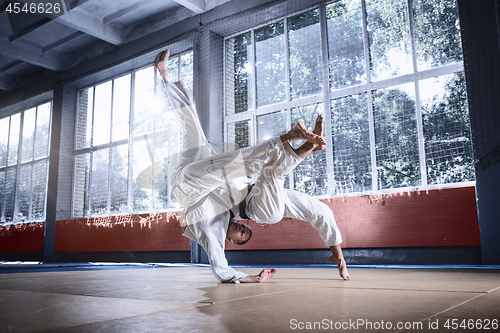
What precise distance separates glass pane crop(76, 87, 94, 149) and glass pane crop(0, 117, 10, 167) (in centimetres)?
278

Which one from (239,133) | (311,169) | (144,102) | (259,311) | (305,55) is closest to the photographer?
(259,311)

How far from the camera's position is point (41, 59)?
799 cm

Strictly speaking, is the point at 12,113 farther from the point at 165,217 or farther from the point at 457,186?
the point at 457,186

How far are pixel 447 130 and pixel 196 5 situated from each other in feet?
13.7

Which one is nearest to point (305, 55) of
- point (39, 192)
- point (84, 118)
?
point (84, 118)

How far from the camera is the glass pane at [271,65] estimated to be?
5559mm

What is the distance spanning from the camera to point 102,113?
25.9ft

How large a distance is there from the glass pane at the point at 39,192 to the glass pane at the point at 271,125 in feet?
17.8

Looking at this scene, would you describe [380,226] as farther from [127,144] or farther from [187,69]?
[127,144]

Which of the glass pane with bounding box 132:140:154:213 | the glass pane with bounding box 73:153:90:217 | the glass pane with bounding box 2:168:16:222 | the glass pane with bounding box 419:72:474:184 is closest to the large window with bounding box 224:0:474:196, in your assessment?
the glass pane with bounding box 419:72:474:184

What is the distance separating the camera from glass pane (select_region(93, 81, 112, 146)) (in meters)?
7.71

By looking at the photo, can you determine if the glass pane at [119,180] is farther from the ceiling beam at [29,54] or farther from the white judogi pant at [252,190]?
the white judogi pant at [252,190]

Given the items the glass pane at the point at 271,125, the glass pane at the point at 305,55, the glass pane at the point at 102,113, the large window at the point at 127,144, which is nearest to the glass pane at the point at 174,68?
the large window at the point at 127,144

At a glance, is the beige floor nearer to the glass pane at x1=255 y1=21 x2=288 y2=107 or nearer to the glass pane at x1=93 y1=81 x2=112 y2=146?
the glass pane at x1=255 y1=21 x2=288 y2=107
